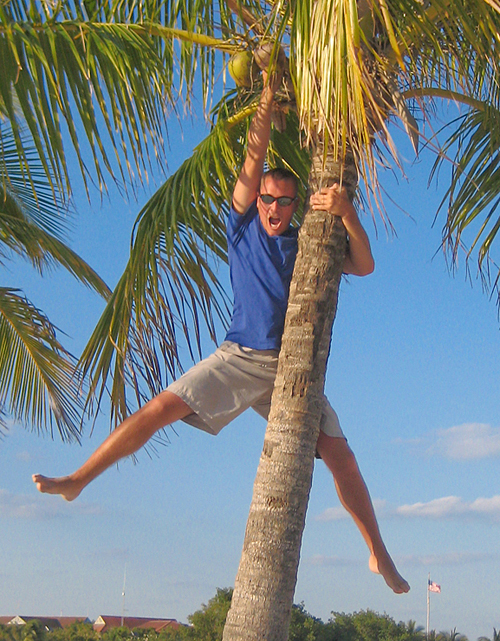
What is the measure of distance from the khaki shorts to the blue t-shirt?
0.07m

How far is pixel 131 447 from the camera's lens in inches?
145

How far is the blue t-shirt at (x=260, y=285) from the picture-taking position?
4.00 meters

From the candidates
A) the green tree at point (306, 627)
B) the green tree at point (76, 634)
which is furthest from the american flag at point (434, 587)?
the green tree at point (76, 634)

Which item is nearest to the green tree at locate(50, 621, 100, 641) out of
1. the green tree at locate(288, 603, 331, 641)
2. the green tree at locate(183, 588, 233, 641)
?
the green tree at locate(183, 588, 233, 641)

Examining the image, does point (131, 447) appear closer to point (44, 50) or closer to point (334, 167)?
point (334, 167)

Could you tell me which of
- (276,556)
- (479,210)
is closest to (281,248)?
(276,556)

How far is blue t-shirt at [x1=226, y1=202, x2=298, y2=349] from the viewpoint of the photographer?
13.1 feet

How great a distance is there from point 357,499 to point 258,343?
0.92 m

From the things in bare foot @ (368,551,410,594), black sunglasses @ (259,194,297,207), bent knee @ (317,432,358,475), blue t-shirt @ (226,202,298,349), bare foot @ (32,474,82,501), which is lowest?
bare foot @ (368,551,410,594)

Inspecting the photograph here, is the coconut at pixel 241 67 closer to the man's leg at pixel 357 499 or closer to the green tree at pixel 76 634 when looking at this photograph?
the man's leg at pixel 357 499

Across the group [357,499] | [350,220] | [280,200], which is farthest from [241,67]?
[357,499]

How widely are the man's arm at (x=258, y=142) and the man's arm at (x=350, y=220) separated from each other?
0.40 meters

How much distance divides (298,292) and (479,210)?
2.19 metres

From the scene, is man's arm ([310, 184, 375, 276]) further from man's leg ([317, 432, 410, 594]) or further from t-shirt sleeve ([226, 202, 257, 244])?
man's leg ([317, 432, 410, 594])
